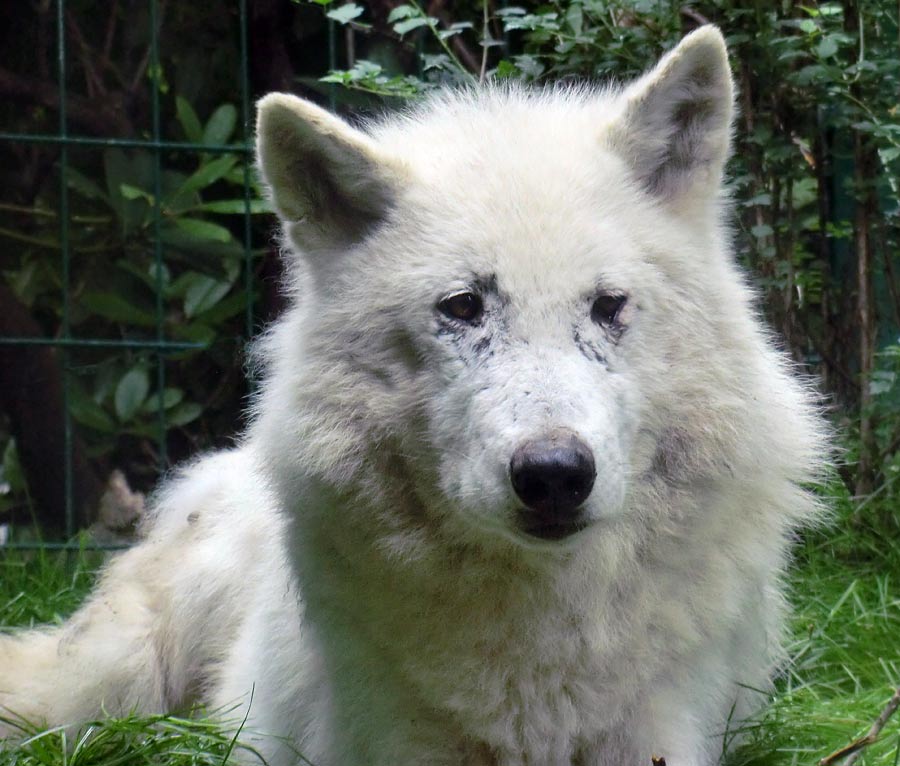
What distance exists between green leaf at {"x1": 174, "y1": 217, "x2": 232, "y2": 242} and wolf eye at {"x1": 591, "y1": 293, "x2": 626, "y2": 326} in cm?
376

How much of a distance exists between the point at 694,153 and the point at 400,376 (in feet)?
3.03

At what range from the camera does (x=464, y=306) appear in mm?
2699

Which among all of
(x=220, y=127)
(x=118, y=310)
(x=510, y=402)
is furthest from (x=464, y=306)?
(x=118, y=310)

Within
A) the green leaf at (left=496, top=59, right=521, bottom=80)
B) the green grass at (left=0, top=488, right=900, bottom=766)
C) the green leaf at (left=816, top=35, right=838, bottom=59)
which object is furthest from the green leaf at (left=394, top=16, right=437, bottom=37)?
the green grass at (left=0, top=488, right=900, bottom=766)

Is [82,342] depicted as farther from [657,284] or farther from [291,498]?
[657,284]

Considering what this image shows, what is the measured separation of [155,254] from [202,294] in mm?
309

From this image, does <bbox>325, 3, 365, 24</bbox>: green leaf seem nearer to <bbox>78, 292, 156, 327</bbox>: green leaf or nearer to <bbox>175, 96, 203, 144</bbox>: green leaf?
<bbox>175, 96, 203, 144</bbox>: green leaf

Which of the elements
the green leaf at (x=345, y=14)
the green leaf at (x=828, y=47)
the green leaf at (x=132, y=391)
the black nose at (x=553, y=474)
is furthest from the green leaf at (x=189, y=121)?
the black nose at (x=553, y=474)

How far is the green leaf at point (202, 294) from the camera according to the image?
20.5 ft

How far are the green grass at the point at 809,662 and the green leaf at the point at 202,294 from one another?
1433 millimetres

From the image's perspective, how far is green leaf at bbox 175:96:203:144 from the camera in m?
6.09

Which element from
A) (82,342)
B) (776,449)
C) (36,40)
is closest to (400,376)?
(776,449)

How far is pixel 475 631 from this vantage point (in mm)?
2781

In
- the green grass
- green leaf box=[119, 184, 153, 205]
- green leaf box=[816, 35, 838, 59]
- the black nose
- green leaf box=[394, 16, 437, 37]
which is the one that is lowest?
the green grass
